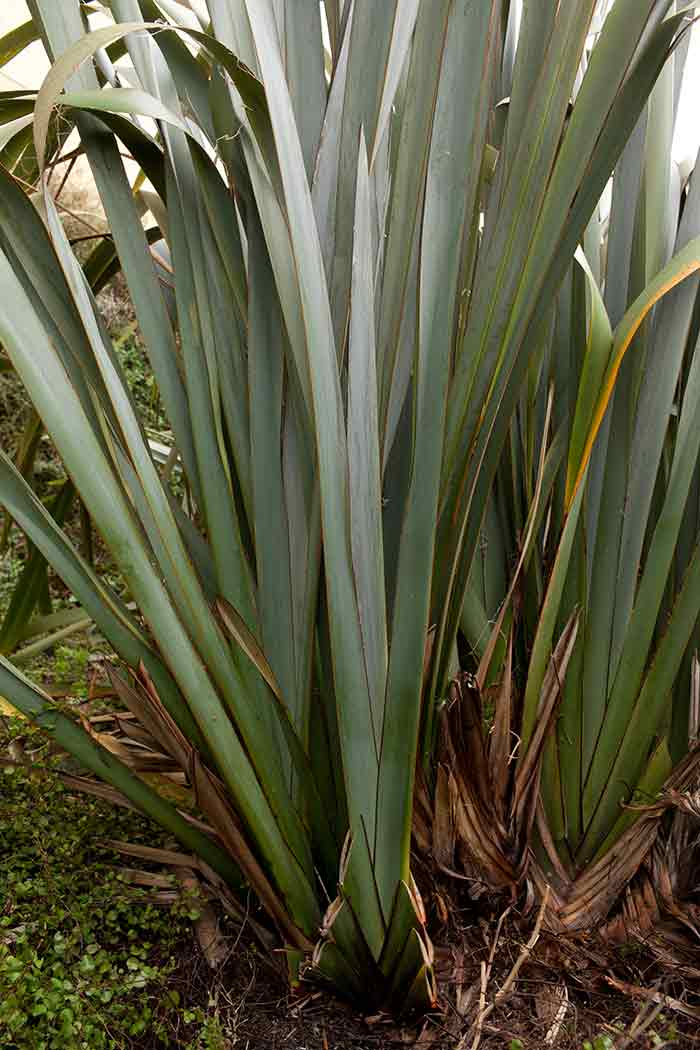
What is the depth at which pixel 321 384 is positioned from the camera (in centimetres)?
70

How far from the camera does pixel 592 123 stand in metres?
0.71

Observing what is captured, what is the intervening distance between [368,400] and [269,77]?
240 mm

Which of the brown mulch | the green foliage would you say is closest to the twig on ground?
the brown mulch

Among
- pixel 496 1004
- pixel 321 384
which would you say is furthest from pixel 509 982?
pixel 321 384

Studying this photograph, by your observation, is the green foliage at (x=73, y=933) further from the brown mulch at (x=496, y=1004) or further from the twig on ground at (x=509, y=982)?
the twig on ground at (x=509, y=982)

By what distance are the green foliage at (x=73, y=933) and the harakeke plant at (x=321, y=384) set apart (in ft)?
0.44

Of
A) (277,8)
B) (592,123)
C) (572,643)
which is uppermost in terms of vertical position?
(277,8)

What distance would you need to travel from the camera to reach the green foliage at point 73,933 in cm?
85

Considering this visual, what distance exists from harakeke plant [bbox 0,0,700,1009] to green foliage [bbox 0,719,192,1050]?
0.44 ft

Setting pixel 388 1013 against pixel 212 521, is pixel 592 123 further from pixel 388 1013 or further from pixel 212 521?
pixel 388 1013

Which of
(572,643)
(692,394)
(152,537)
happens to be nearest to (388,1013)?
(572,643)

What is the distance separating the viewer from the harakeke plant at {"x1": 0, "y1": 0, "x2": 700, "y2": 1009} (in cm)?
71

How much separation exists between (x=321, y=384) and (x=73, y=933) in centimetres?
62

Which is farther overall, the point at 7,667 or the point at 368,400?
the point at 7,667
